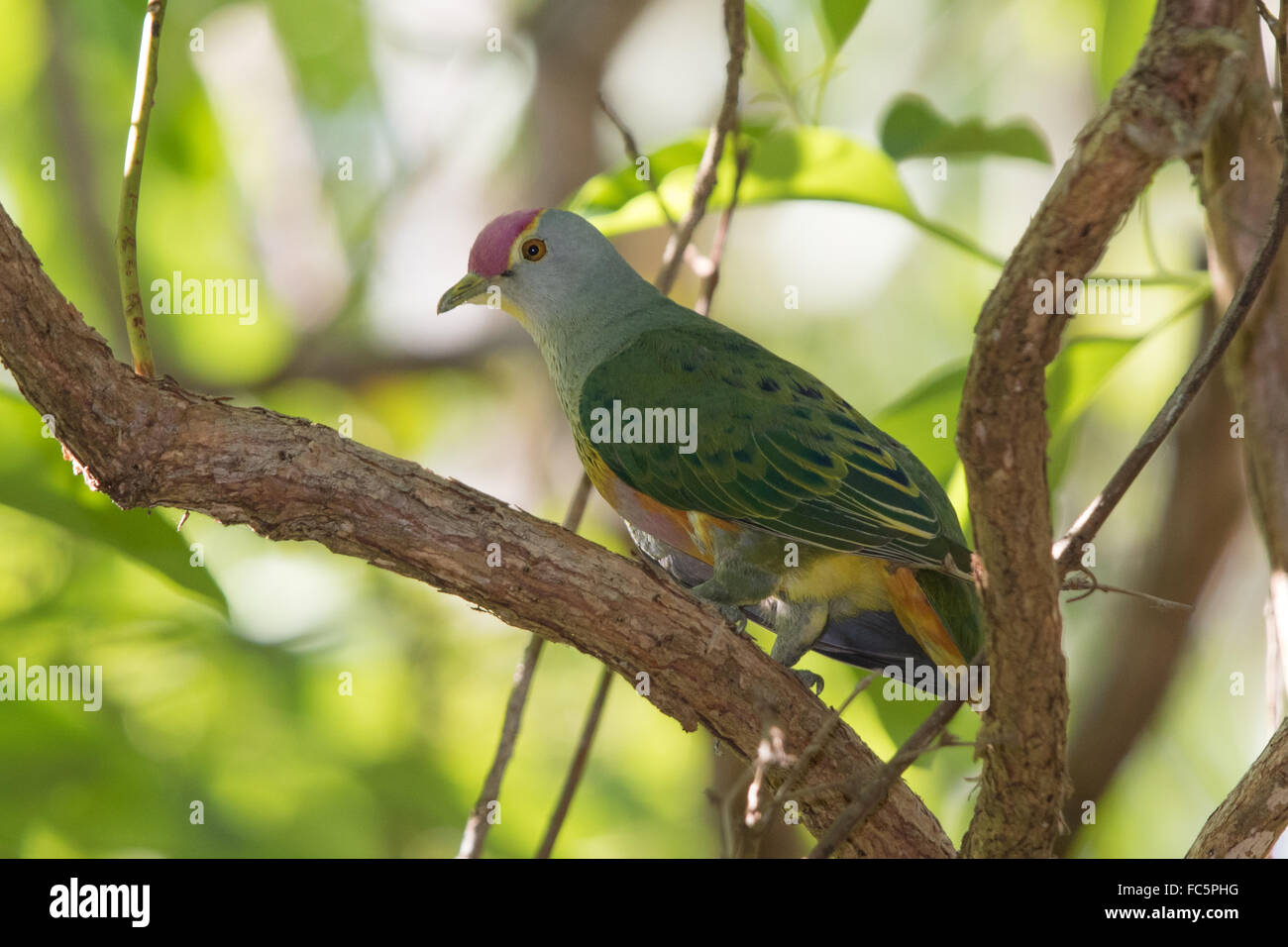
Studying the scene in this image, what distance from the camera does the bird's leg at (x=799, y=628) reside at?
131 inches

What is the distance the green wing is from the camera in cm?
300

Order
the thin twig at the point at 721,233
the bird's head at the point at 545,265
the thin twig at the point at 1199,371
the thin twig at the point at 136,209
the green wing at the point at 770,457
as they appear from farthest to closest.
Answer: the bird's head at the point at 545,265, the thin twig at the point at 721,233, the green wing at the point at 770,457, the thin twig at the point at 136,209, the thin twig at the point at 1199,371

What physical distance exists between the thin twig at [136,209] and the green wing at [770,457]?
130cm

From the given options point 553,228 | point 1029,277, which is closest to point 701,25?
point 553,228

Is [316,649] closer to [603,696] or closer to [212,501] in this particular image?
[603,696]

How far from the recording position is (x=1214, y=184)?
353 centimetres

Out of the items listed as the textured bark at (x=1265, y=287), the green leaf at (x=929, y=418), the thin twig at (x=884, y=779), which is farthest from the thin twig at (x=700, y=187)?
the textured bark at (x=1265, y=287)

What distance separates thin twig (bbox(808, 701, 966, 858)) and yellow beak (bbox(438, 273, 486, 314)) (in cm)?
218

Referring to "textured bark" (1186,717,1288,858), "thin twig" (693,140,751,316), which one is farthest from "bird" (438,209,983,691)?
"textured bark" (1186,717,1288,858)

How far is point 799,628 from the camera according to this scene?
3330 millimetres

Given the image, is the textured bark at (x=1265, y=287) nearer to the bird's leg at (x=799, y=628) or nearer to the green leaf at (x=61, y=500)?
the bird's leg at (x=799, y=628)

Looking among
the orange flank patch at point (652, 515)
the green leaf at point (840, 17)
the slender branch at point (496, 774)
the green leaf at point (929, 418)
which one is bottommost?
the slender branch at point (496, 774)

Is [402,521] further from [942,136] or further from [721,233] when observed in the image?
[942,136]

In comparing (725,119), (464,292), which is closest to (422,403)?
(464,292)
